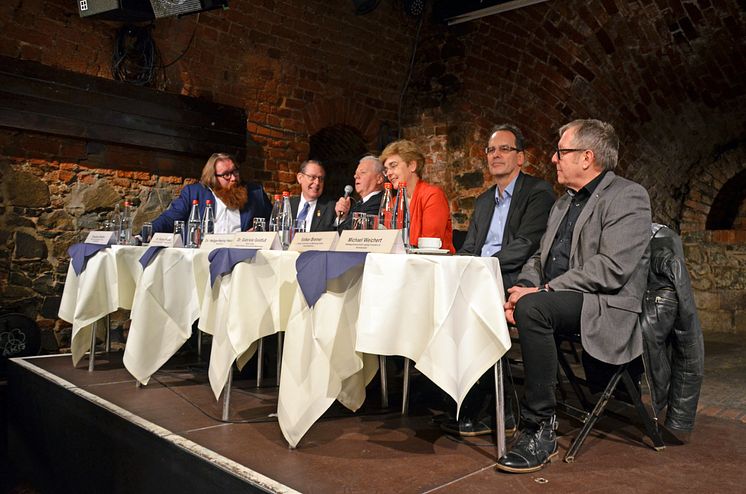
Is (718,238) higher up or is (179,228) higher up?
(718,238)

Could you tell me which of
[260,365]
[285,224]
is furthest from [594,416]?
[260,365]

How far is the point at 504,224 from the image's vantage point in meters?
2.86

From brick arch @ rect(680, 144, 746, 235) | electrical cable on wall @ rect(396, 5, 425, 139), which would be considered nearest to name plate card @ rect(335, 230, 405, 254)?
electrical cable on wall @ rect(396, 5, 425, 139)

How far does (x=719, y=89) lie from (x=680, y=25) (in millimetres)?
1017

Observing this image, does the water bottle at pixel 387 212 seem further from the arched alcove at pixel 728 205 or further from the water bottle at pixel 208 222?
the arched alcove at pixel 728 205

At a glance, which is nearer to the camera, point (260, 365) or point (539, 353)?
point (539, 353)

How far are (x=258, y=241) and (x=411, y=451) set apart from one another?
3.45 feet

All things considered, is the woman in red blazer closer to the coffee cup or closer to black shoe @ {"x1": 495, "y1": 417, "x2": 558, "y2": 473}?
the coffee cup

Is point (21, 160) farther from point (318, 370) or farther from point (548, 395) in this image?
point (548, 395)

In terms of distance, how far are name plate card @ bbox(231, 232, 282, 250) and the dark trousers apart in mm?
1049

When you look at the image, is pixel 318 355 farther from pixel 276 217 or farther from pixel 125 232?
pixel 125 232

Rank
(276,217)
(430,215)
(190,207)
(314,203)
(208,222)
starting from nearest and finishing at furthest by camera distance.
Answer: (276,217)
(430,215)
(208,222)
(314,203)
(190,207)

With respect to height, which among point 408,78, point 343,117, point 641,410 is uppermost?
point 408,78

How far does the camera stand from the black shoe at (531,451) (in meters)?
1.89
